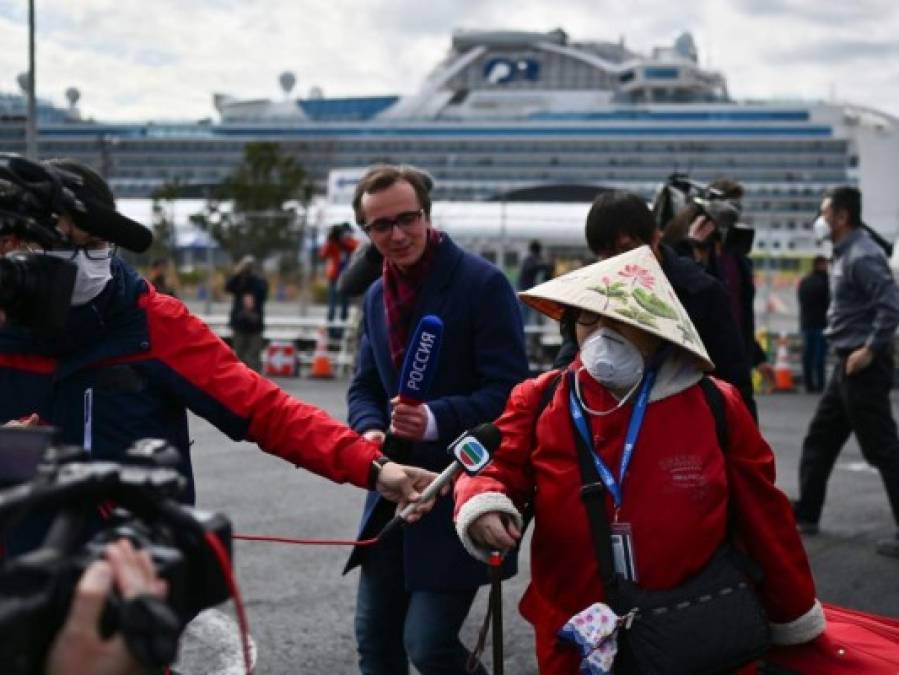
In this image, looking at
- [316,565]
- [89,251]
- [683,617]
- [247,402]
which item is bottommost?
[316,565]

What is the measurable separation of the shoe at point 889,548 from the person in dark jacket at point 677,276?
89.1 inches

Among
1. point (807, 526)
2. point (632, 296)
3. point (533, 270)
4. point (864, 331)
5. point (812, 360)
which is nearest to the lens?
point (632, 296)

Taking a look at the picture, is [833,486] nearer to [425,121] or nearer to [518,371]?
[518,371]

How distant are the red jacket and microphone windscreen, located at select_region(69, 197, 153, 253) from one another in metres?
0.87

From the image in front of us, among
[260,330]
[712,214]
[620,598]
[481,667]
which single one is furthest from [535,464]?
[260,330]

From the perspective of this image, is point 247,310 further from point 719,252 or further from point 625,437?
point 625,437

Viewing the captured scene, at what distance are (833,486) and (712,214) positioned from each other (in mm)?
3858

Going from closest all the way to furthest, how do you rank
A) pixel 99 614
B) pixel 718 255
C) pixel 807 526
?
pixel 99 614
pixel 718 255
pixel 807 526

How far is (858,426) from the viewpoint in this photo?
22.1 feet

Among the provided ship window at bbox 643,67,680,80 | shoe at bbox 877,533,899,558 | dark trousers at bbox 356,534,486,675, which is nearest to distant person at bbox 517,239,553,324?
shoe at bbox 877,533,899,558

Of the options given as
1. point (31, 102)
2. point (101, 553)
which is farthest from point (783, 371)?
point (101, 553)

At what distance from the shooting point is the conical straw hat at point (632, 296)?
2.88m

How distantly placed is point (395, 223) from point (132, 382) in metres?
1.10

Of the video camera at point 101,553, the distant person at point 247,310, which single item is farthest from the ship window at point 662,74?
the video camera at point 101,553
